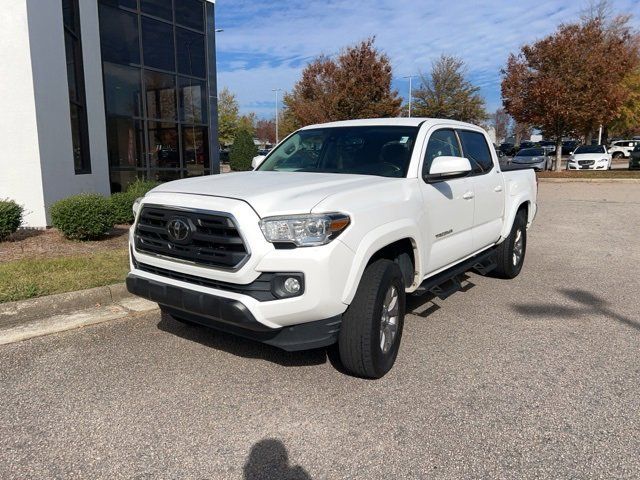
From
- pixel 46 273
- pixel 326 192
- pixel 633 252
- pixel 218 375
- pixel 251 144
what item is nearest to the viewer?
pixel 326 192

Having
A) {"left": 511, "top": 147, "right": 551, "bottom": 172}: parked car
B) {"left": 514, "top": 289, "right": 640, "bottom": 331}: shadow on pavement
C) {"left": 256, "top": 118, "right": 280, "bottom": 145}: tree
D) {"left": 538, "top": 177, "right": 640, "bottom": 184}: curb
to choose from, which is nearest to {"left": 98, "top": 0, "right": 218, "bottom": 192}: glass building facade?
{"left": 514, "top": 289, "right": 640, "bottom": 331}: shadow on pavement

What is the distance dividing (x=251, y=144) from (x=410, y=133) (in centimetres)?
2369

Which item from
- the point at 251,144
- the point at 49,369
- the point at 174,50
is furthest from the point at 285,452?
the point at 251,144

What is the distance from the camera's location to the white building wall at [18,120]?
27.1 feet

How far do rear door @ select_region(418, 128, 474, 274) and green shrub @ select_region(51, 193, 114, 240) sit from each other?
504 centimetres

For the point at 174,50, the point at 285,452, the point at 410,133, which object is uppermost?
the point at 174,50

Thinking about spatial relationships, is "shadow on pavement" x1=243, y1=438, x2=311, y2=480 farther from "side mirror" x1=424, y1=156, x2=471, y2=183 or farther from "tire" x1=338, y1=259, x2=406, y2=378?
"side mirror" x1=424, y1=156, x2=471, y2=183

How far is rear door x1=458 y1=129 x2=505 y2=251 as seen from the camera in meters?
→ 5.22

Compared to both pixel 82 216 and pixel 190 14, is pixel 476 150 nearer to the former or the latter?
pixel 82 216

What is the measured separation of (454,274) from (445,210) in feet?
2.32

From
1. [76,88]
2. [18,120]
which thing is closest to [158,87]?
[76,88]

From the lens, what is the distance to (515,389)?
3516 millimetres

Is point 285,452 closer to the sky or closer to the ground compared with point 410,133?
closer to the ground

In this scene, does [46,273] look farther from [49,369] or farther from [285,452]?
[285,452]
